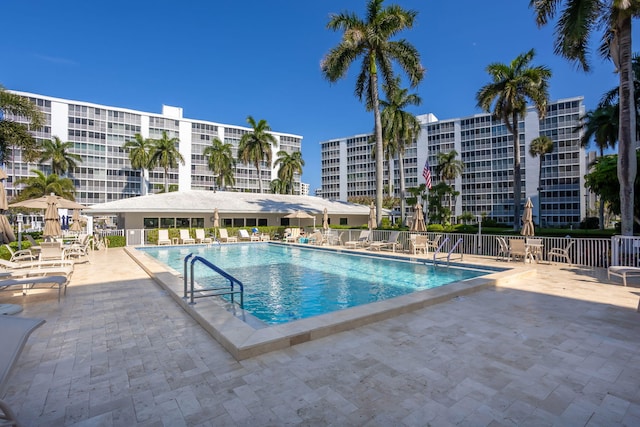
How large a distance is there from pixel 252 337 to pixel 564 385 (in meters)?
3.83

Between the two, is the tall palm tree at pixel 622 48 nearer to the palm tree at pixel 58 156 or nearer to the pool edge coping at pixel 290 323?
the pool edge coping at pixel 290 323

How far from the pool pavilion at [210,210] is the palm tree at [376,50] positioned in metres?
9.43

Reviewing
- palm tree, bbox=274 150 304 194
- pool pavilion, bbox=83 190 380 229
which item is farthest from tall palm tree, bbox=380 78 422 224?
palm tree, bbox=274 150 304 194

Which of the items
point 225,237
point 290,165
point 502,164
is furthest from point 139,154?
point 502,164

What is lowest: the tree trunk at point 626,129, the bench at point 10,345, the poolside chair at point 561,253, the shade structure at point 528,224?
the poolside chair at point 561,253

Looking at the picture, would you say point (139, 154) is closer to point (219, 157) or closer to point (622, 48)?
point (219, 157)

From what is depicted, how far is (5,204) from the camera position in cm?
872

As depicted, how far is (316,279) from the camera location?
11031 millimetres

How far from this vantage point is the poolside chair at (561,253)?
12000mm

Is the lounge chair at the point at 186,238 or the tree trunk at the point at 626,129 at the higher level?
the tree trunk at the point at 626,129

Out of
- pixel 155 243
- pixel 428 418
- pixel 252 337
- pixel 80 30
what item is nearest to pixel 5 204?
pixel 252 337

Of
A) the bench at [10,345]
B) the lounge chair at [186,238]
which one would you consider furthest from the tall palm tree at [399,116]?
the bench at [10,345]

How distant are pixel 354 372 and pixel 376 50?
21.8m

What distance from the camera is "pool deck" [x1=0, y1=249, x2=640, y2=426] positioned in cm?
302
